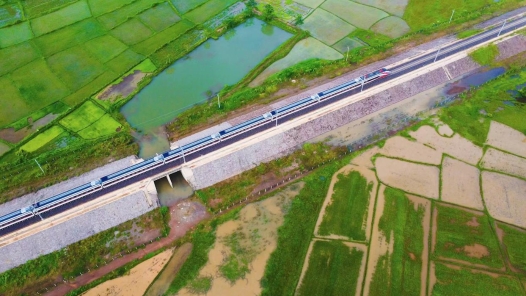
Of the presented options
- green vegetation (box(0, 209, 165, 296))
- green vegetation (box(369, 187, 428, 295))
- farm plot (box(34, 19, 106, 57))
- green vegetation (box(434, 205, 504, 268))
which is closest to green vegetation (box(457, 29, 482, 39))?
green vegetation (box(434, 205, 504, 268))

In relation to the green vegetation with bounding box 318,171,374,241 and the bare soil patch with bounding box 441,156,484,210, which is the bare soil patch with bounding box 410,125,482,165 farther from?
the green vegetation with bounding box 318,171,374,241

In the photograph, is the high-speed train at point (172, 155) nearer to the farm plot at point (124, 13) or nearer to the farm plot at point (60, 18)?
the farm plot at point (124, 13)

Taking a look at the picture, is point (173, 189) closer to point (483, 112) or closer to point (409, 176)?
point (409, 176)

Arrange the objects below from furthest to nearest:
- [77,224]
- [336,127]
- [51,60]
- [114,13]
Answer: [114,13] < [51,60] < [336,127] < [77,224]

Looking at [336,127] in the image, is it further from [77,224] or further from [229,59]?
[77,224]

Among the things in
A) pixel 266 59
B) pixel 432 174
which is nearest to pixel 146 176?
pixel 266 59

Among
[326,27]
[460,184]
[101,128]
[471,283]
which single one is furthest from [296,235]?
[326,27]
